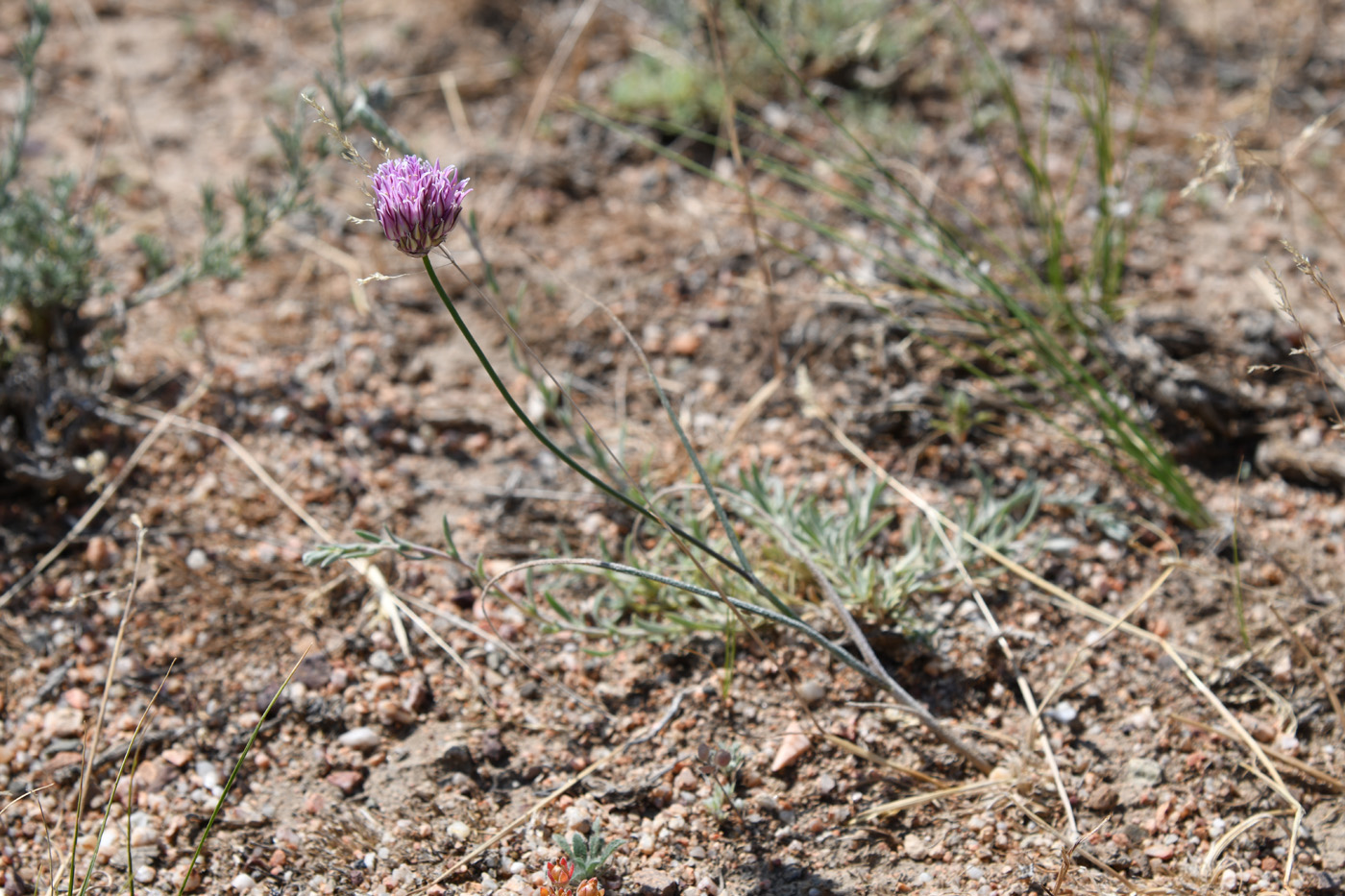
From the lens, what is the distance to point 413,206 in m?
1.46

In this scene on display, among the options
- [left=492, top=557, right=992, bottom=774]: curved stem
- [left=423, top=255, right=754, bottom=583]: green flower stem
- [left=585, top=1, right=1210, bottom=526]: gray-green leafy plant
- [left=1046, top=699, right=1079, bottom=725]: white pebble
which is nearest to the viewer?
[left=423, top=255, right=754, bottom=583]: green flower stem

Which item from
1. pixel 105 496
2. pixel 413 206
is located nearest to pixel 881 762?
pixel 413 206

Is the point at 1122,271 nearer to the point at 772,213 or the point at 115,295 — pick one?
the point at 772,213

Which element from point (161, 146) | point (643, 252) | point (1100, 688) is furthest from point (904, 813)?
point (161, 146)

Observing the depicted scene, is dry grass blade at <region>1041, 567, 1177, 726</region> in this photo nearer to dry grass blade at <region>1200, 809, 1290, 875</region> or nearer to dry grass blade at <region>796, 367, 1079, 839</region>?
dry grass blade at <region>796, 367, 1079, 839</region>

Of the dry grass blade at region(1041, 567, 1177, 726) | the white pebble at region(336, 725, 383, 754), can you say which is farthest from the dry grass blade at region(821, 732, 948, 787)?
the white pebble at region(336, 725, 383, 754)

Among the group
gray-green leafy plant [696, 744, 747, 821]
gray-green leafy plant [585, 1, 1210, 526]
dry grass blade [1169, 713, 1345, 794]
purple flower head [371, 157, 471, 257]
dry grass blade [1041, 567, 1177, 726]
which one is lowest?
dry grass blade [1169, 713, 1345, 794]

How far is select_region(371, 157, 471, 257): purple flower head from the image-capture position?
1457mm

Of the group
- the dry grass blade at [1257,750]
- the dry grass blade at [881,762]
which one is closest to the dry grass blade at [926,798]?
the dry grass blade at [881,762]

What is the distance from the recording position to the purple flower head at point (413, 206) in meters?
1.46

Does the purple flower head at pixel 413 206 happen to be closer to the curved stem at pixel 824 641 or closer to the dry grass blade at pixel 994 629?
the curved stem at pixel 824 641

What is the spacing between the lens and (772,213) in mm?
3158

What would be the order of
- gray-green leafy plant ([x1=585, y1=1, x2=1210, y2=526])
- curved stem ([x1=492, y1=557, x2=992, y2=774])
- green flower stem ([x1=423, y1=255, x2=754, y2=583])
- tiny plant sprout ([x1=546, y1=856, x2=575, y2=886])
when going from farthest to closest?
gray-green leafy plant ([x1=585, y1=1, x2=1210, y2=526]), tiny plant sprout ([x1=546, y1=856, x2=575, y2=886]), curved stem ([x1=492, y1=557, x2=992, y2=774]), green flower stem ([x1=423, y1=255, x2=754, y2=583])

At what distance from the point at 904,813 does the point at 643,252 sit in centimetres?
200
